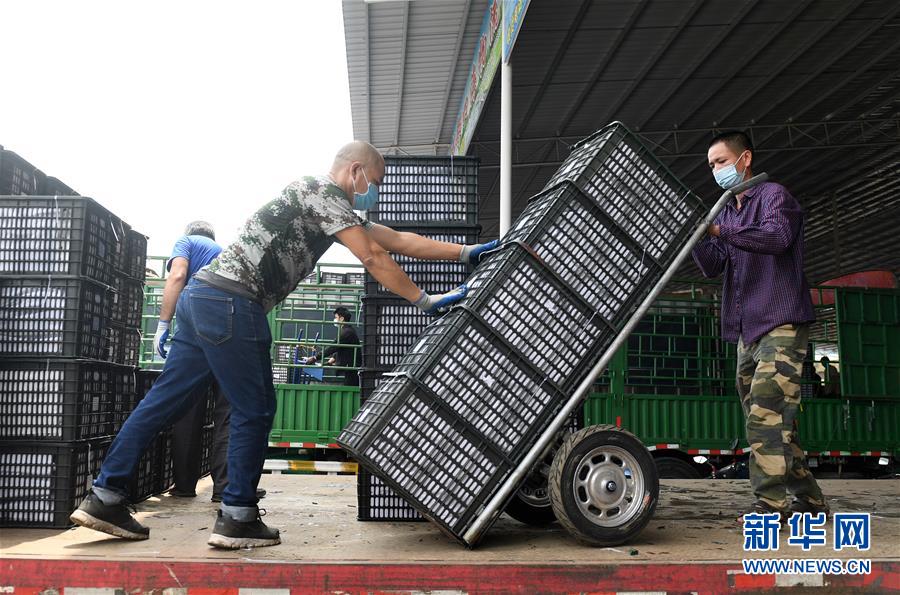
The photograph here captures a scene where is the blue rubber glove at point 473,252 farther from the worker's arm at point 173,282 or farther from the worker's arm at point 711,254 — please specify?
the worker's arm at point 173,282

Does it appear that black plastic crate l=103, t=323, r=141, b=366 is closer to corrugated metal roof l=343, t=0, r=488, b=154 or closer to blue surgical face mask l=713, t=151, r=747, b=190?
blue surgical face mask l=713, t=151, r=747, b=190

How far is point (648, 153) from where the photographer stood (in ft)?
11.9

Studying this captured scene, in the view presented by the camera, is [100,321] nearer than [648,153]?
No

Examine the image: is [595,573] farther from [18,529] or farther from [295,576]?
[18,529]

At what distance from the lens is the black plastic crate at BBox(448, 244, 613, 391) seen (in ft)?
10.9

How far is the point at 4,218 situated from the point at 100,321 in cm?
72

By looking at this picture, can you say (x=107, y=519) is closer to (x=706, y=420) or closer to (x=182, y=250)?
(x=182, y=250)

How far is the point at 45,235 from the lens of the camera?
3854 millimetres

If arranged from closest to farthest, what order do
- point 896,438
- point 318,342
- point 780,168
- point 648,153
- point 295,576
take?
point 295,576 → point 648,153 → point 318,342 → point 896,438 → point 780,168


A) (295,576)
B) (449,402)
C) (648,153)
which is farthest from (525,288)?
(295,576)

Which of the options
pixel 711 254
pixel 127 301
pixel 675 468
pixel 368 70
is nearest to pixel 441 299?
pixel 711 254

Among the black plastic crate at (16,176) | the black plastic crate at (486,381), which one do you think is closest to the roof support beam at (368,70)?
the black plastic crate at (16,176)

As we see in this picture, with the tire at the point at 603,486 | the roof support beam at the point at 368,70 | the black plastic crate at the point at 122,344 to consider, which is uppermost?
the roof support beam at the point at 368,70

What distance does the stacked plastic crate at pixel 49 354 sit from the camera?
370cm
